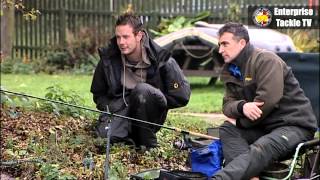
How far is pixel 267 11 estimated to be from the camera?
8.42m

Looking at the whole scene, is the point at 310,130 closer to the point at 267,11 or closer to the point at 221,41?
the point at 221,41

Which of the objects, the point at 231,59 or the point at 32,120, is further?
the point at 32,120

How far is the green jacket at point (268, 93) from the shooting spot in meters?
4.71

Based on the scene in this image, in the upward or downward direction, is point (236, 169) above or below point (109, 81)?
below

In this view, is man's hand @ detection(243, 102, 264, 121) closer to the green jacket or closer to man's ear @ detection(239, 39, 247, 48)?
the green jacket

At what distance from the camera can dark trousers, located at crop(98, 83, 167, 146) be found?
5570 mm

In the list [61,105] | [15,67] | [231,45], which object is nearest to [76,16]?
[15,67]

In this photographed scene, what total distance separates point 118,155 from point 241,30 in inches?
59.7

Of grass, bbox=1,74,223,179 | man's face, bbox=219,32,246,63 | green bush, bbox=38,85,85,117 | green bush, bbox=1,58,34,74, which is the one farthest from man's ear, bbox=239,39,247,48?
green bush, bbox=1,58,34,74

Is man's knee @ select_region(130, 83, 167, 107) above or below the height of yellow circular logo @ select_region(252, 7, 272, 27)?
below

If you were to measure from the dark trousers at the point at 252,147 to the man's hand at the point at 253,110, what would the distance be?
16 cm

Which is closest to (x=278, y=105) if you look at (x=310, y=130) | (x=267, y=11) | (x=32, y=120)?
(x=310, y=130)

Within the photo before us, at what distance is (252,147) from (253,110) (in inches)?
10.5

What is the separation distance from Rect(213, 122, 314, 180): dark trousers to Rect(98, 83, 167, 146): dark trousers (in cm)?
83
